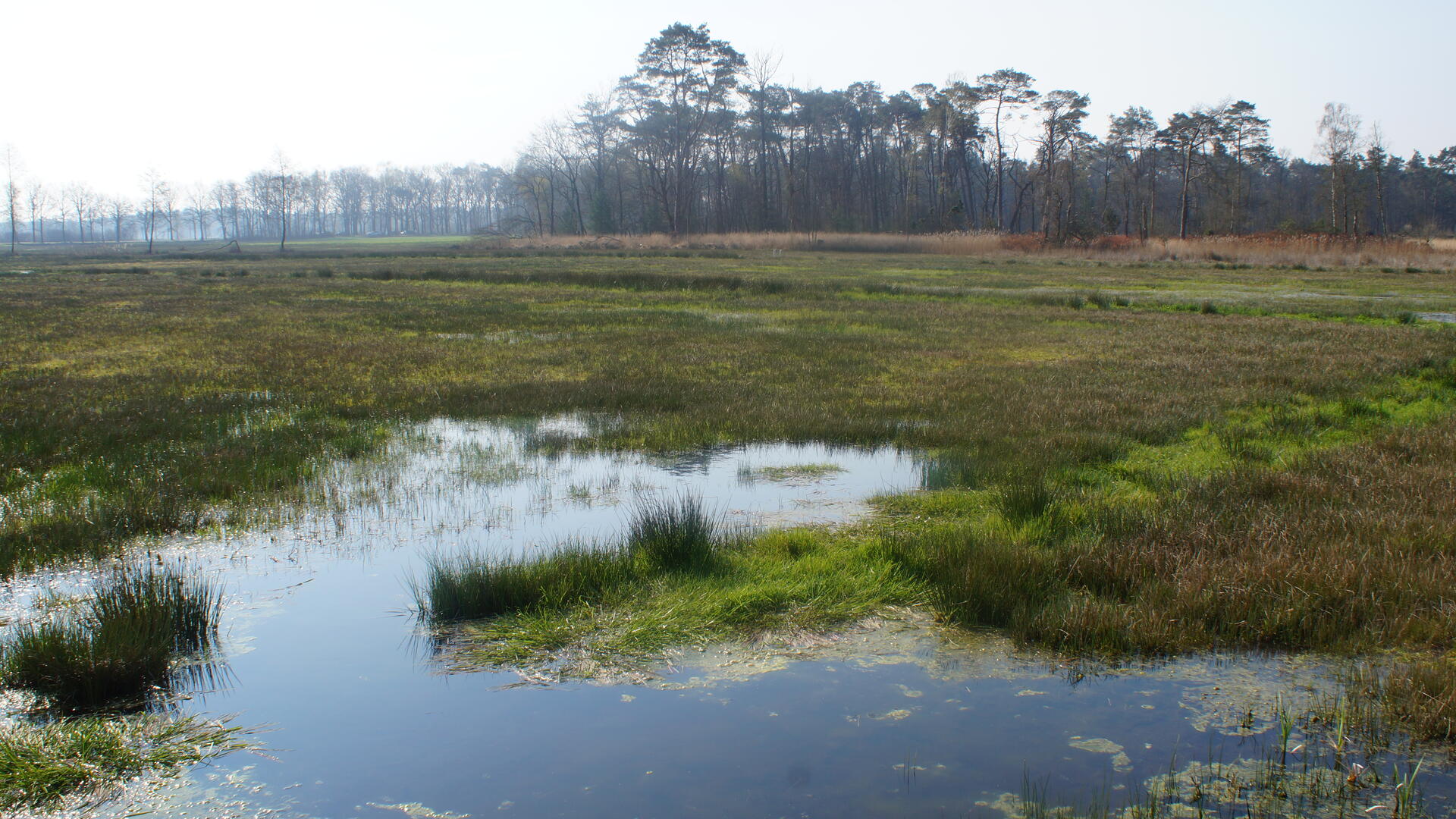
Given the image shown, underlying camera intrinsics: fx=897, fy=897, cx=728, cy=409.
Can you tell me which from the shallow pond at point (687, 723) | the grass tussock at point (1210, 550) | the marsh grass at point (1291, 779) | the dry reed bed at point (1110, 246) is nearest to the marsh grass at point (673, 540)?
the shallow pond at point (687, 723)

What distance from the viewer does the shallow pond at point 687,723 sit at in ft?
11.6

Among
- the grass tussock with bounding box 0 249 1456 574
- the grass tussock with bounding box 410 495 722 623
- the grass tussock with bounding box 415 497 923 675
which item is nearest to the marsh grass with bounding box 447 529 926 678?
the grass tussock with bounding box 415 497 923 675

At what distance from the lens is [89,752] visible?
3793 mm

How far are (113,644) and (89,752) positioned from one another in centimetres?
81

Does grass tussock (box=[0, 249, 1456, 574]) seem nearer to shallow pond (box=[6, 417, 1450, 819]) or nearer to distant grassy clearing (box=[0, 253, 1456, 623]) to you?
distant grassy clearing (box=[0, 253, 1456, 623])

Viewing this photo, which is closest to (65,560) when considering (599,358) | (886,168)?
(599,358)

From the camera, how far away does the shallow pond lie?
354 cm

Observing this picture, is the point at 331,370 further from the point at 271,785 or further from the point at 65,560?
the point at 271,785

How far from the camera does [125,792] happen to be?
3.60 meters

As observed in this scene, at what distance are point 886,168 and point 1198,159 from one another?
29.3m

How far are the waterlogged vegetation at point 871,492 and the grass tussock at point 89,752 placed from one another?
1.15 feet

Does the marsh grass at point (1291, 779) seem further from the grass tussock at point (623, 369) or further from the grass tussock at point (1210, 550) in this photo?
the grass tussock at point (623, 369)

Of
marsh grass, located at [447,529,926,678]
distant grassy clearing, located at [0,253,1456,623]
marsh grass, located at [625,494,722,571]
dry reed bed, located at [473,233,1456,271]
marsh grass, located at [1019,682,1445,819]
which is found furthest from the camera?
dry reed bed, located at [473,233,1456,271]

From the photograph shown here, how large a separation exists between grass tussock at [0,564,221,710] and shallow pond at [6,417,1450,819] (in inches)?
10.7
